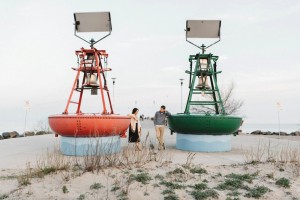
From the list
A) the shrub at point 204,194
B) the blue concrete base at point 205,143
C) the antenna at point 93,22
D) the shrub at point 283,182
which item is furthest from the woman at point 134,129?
the shrub at point 283,182

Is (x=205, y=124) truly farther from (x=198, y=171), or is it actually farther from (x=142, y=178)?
(x=142, y=178)

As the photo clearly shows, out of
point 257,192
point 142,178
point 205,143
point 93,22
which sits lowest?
point 257,192

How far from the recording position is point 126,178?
25.1 feet

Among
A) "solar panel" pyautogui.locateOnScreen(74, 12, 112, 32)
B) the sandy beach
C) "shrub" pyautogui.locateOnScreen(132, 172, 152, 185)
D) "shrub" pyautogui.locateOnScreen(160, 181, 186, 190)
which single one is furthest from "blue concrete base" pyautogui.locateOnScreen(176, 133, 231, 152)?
"shrub" pyautogui.locateOnScreen(160, 181, 186, 190)

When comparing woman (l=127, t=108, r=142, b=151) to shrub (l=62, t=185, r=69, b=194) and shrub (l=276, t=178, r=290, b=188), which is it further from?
shrub (l=276, t=178, r=290, b=188)

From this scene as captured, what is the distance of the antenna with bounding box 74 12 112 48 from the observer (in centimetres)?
1302

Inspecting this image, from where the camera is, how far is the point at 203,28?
1451 centimetres

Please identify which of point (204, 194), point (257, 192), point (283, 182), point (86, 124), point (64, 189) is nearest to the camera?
point (204, 194)

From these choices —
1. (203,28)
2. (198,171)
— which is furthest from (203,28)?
(198,171)

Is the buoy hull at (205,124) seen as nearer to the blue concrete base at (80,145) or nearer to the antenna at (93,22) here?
the blue concrete base at (80,145)

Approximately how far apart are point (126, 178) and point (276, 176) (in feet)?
11.5

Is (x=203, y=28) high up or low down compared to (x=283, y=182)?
up

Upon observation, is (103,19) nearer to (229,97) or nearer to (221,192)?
(221,192)

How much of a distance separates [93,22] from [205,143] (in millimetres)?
6418
